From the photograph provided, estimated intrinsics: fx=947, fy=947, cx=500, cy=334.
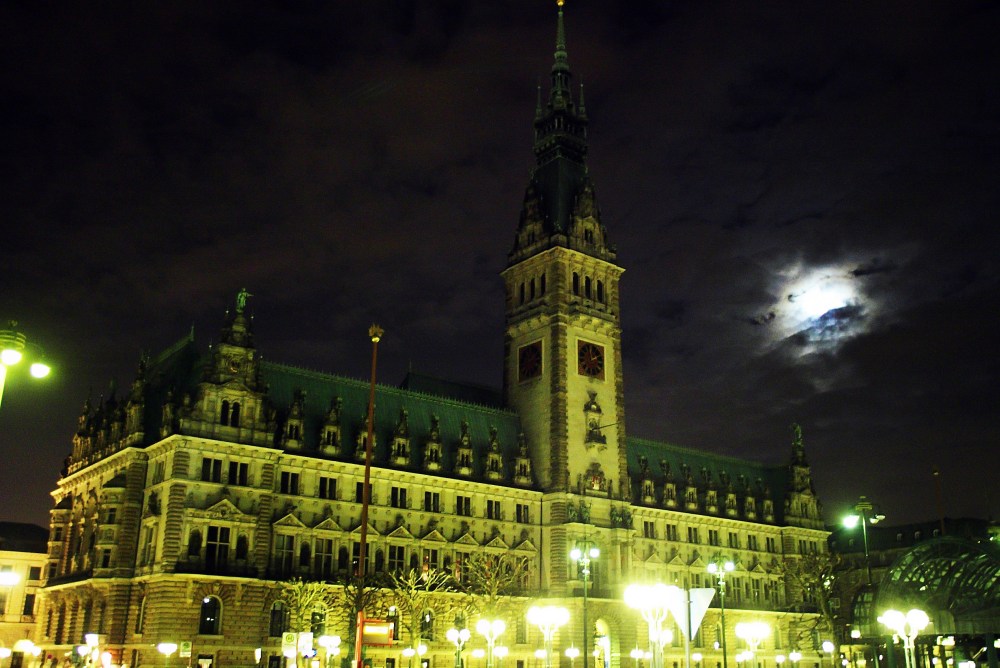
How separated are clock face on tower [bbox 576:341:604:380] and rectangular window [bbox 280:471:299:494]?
36442 mm

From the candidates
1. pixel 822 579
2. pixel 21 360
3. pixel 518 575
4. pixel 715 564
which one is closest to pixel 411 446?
pixel 518 575

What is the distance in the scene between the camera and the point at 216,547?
260 feet

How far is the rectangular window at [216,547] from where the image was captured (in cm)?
7862

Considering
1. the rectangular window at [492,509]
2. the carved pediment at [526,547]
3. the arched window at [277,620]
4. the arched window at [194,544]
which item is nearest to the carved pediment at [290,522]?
the arched window at [277,620]

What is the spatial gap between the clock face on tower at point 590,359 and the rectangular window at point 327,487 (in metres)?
33.0

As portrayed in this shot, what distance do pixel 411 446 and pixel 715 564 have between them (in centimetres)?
4070

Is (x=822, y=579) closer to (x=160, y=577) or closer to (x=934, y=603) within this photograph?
(x=934, y=603)

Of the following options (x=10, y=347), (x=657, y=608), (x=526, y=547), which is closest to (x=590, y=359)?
(x=526, y=547)

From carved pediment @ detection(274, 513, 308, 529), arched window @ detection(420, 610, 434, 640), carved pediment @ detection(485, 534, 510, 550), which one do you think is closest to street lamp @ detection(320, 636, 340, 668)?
carved pediment @ detection(274, 513, 308, 529)

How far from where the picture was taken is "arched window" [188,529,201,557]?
3071 inches

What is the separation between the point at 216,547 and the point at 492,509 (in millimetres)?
31606

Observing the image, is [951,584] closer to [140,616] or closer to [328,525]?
[328,525]

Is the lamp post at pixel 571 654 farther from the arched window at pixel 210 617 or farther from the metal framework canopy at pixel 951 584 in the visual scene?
the metal framework canopy at pixel 951 584

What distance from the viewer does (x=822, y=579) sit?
107m
